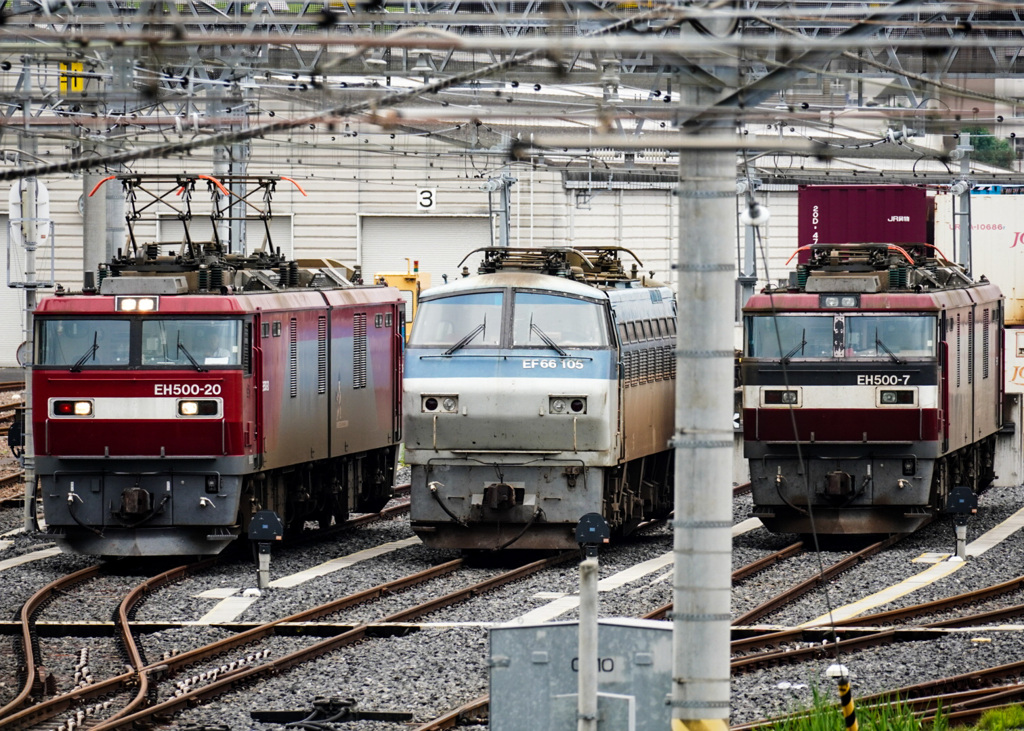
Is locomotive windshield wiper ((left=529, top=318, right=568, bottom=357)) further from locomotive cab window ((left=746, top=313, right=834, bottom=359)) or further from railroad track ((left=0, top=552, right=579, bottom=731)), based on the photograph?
locomotive cab window ((left=746, top=313, right=834, bottom=359))

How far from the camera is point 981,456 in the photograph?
75.4 ft

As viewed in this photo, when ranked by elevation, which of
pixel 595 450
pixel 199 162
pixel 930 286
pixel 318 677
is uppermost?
pixel 199 162

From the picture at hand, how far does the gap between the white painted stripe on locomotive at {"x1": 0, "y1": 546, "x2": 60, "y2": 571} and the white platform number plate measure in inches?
1061

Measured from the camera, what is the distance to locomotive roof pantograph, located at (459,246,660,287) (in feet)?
59.2

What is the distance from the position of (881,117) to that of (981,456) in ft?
52.0

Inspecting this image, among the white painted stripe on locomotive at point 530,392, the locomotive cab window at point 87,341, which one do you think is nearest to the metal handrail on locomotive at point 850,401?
the white painted stripe on locomotive at point 530,392

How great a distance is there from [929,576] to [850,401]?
2.10 meters

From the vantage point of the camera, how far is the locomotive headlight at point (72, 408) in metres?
17.0

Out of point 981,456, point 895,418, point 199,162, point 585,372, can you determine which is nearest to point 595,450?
point 585,372

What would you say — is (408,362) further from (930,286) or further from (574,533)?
(930,286)

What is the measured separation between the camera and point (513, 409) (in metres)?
17.1

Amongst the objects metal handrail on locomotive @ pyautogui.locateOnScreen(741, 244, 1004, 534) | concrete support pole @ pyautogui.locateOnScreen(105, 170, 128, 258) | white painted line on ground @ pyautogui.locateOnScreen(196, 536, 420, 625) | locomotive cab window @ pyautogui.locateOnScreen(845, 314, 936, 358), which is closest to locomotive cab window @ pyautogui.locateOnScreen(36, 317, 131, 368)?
white painted line on ground @ pyautogui.locateOnScreen(196, 536, 420, 625)

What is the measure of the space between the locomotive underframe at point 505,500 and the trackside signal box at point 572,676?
945 cm

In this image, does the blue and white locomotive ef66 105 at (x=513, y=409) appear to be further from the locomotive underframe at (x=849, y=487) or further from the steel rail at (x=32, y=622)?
the steel rail at (x=32, y=622)
